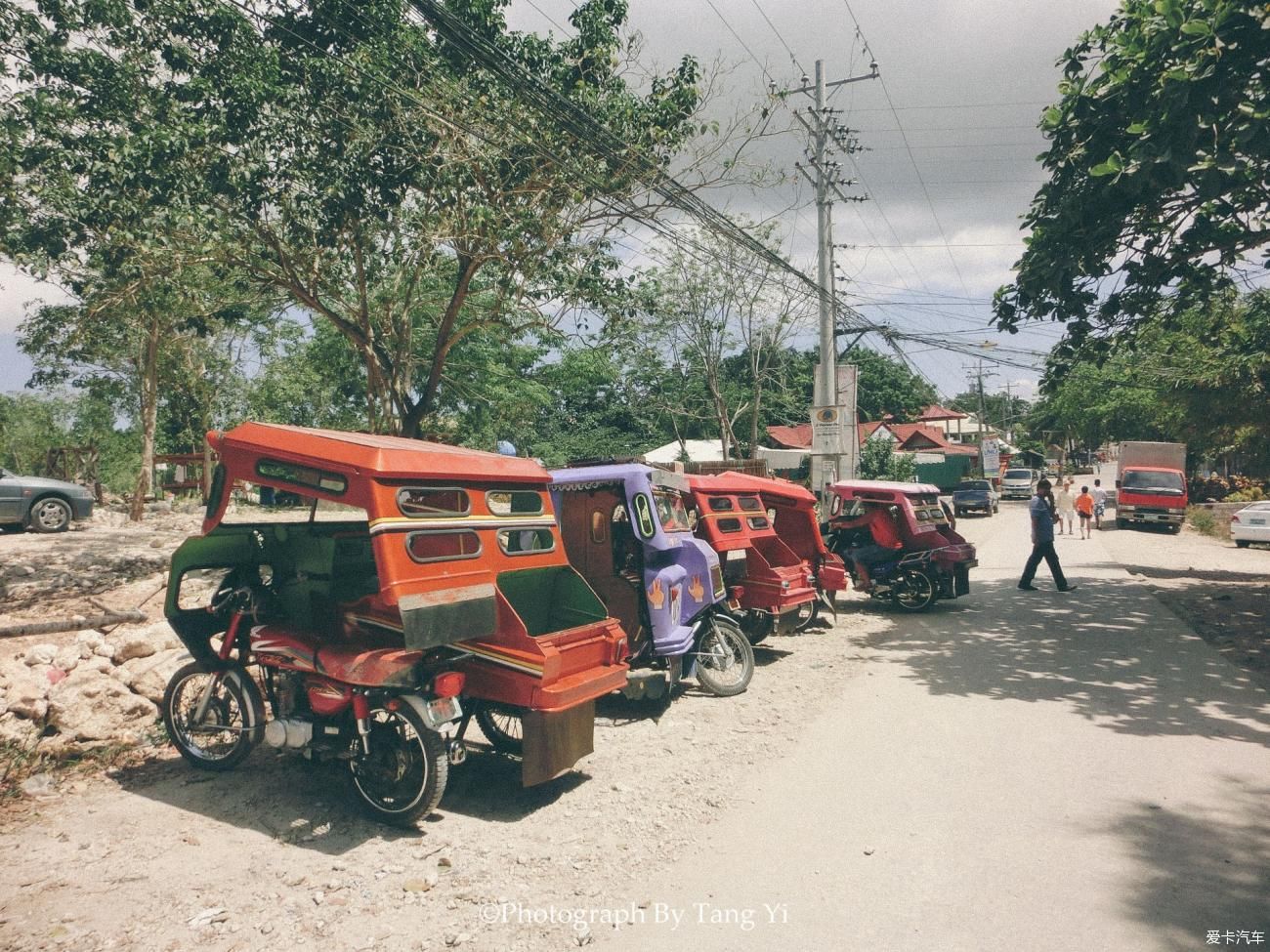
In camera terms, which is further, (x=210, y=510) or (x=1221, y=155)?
(x=1221, y=155)

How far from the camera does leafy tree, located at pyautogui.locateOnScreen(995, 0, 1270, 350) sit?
7.41 metres

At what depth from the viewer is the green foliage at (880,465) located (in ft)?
137

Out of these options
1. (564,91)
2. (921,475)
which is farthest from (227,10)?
(921,475)

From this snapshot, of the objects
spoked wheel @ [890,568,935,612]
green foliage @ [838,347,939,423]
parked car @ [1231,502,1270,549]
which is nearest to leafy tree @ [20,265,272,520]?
spoked wheel @ [890,568,935,612]

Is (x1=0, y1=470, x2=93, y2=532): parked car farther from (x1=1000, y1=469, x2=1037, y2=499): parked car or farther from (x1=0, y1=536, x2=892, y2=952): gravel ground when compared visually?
(x1=1000, y1=469, x2=1037, y2=499): parked car

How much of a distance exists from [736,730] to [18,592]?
9283 mm

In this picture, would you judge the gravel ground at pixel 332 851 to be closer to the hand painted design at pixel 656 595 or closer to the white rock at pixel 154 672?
the white rock at pixel 154 672

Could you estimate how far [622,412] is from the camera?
145ft

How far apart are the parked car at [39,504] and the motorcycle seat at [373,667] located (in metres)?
15.4

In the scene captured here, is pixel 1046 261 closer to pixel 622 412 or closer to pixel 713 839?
pixel 713 839

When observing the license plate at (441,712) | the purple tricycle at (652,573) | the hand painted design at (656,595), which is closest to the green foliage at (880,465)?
the purple tricycle at (652,573)

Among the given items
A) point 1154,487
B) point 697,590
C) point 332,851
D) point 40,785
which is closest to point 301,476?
point 332,851

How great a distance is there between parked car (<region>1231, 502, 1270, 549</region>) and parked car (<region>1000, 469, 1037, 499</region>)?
1191 inches

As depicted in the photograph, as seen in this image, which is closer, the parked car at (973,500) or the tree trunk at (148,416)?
the tree trunk at (148,416)
